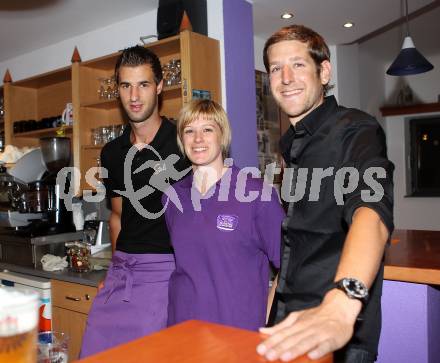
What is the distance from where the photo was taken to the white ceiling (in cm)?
337

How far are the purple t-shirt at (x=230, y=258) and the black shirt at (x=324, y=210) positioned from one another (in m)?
0.29

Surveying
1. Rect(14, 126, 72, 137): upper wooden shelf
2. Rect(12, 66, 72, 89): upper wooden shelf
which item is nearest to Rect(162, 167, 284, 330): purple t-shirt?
Rect(14, 126, 72, 137): upper wooden shelf

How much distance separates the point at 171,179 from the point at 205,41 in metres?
1.21

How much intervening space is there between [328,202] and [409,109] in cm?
596

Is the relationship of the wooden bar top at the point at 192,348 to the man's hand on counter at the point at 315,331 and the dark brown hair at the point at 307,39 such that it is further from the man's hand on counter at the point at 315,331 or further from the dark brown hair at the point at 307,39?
the dark brown hair at the point at 307,39

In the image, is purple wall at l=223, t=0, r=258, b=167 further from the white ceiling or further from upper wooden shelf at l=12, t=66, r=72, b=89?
upper wooden shelf at l=12, t=66, r=72, b=89

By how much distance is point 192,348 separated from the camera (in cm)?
58

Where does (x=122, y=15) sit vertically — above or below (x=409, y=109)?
above

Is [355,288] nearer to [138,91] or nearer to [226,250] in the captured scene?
[226,250]

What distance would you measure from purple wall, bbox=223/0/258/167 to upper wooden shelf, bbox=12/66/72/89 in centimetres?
139

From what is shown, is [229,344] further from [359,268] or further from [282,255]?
[282,255]

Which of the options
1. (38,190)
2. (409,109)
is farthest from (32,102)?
(409,109)

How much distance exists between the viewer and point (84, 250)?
10.0 ft

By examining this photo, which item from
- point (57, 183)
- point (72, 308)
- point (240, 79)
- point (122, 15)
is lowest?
point (72, 308)
